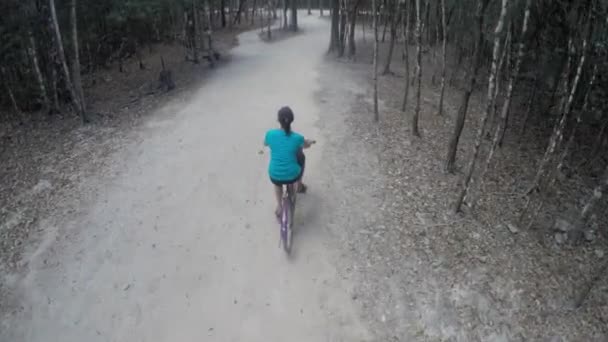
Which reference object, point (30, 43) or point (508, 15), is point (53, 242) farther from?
point (508, 15)

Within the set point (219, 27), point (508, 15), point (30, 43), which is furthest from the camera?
point (219, 27)

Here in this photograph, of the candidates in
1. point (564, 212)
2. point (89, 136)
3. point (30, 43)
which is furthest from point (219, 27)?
point (564, 212)

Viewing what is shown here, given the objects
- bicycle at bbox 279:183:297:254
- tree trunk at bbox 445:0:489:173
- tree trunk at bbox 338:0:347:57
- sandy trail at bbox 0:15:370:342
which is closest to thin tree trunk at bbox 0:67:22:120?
sandy trail at bbox 0:15:370:342

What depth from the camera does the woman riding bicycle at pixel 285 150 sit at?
203 inches

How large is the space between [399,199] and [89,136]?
7907 millimetres

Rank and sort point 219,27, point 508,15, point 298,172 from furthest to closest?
point 219,27
point 508,15
point 298,172

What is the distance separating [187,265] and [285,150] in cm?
237

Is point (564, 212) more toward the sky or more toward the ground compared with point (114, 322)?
more toward the sky

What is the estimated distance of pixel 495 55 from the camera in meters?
5.61

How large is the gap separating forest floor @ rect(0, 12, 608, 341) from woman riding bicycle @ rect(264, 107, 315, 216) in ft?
3.89

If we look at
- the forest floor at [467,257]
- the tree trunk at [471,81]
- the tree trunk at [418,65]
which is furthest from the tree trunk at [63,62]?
the tree trunk at [471,81]

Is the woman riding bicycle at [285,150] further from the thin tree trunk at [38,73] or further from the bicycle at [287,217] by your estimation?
the thin tree trunk at [38,73]

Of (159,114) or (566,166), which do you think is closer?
(566,166)

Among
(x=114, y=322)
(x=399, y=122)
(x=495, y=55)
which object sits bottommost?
(x=114, y=322)
